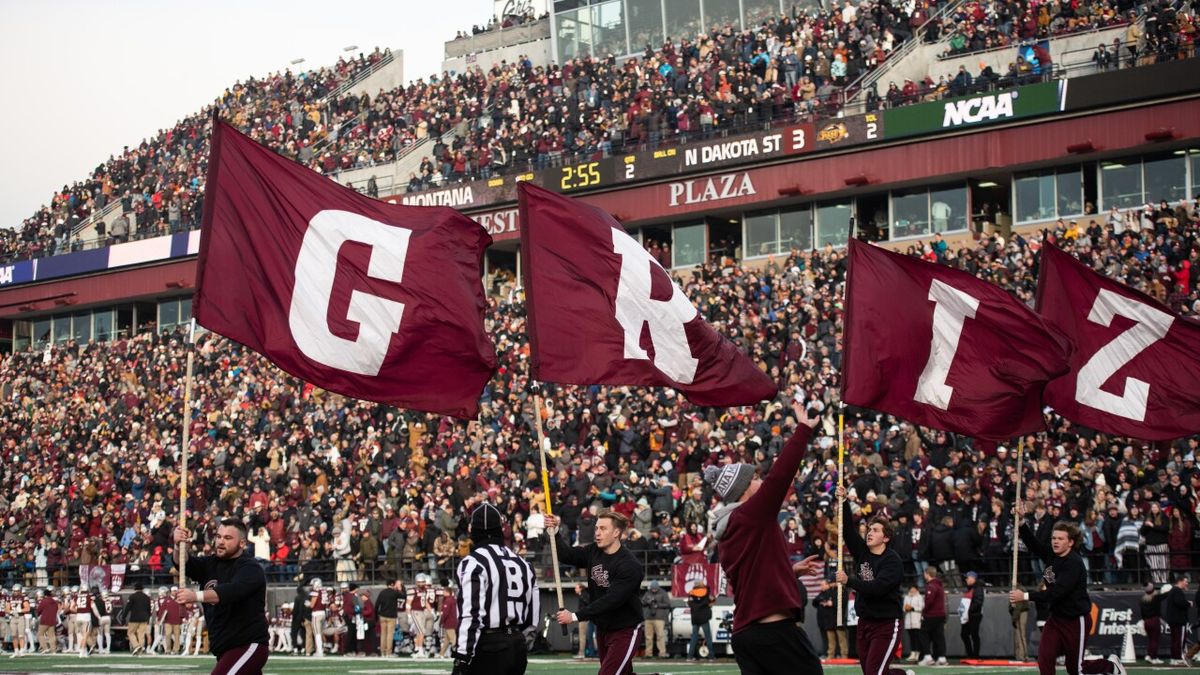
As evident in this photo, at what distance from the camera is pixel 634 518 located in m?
29.3

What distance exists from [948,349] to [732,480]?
8.05 metres

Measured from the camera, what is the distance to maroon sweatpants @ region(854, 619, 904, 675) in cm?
1303

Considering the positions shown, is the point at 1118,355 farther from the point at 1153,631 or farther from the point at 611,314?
the point at 1153,631

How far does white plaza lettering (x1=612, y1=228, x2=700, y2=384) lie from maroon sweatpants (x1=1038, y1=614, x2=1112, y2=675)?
3.96m

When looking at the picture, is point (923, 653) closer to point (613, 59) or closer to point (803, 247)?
point (803, 247)

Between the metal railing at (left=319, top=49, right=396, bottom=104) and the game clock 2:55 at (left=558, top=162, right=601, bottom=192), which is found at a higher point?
the metal railing at (left=319, top=49, right=396, bottom=104)

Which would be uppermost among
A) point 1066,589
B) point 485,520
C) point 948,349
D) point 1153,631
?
point 948,349

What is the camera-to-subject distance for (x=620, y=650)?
12836mm

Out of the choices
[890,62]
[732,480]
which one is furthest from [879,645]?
[890,62]

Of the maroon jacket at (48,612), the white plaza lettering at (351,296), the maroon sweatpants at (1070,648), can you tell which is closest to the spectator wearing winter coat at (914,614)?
the maroon sweatpants at (1070,648)

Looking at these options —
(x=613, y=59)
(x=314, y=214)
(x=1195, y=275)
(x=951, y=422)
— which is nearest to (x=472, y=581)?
(x=314, y=214)

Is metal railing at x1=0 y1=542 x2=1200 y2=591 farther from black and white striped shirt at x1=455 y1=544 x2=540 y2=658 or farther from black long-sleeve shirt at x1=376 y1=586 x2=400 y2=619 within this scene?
black and white striped shirt at x1=455 y1=544 x2=540 y2=658

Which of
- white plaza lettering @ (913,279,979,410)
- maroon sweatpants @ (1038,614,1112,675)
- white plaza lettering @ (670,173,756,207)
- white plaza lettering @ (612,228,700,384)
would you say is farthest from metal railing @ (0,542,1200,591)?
white plaza lettering @ (670,173,756,207)

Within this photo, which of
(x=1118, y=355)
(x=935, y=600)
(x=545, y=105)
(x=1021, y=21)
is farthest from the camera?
(x=545, y=105)
